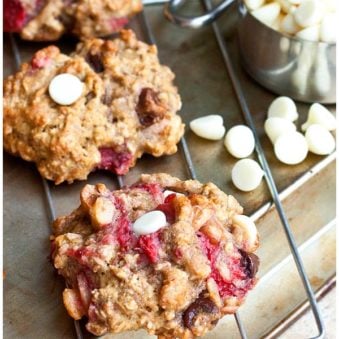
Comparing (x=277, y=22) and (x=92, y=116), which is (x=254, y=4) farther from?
(x=92, y=116)

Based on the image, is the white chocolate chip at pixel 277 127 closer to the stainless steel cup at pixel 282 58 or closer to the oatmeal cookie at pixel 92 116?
the stainless steel cup at pixel 282 58

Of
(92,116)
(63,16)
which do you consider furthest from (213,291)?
(63,16)

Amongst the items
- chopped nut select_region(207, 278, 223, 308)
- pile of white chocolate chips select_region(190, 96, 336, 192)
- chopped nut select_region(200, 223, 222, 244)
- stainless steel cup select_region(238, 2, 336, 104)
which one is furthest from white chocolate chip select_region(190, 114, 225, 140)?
chopped nut select_region(207, 278, 223, 308)

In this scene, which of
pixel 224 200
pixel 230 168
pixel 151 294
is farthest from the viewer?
pixel 230 168

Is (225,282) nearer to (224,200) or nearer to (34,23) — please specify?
(224,200)

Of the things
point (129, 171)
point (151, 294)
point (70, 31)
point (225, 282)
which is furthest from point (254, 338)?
point (70, 31)

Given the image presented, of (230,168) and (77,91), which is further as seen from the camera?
(230,168)

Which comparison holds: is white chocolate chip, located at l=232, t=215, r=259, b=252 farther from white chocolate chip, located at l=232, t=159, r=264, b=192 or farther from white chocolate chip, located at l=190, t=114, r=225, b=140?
white chocolate chip, located at l=190, t=114, r=225, b=140
